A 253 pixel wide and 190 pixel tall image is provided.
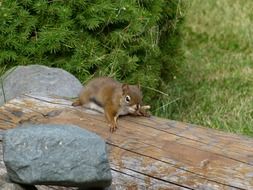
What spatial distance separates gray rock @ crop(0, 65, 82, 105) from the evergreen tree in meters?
0.34

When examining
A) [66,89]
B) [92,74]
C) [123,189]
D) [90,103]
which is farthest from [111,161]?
[92,74]

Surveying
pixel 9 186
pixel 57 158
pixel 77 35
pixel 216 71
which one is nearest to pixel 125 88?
pixel 57 158

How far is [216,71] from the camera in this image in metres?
7.58

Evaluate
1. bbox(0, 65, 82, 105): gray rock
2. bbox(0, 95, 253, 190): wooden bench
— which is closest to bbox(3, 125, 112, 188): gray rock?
bbox(0, 95, 253, 190): wooden bench

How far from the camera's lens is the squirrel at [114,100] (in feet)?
14.0

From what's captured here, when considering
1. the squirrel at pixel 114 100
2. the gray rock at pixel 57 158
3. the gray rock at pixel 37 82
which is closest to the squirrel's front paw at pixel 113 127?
the squirrel at pixel 114 100

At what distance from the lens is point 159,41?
21.4 ft

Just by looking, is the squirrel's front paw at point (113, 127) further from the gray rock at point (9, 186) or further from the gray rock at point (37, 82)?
the gray rock at point (37, 82)

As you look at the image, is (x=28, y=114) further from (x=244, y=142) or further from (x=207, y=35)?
(x=207, y=35)

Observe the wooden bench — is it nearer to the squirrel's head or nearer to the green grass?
the squirrel's head

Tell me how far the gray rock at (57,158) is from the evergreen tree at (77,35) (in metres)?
2.00

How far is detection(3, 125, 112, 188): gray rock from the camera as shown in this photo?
370cm

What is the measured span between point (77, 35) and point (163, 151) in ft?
7.01

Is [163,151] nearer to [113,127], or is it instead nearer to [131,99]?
[113,127]
